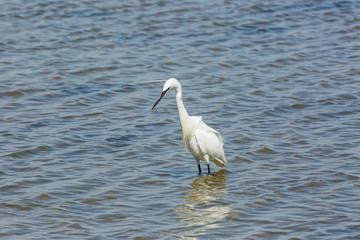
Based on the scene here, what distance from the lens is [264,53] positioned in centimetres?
1231

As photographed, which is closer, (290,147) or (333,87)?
(290,147)

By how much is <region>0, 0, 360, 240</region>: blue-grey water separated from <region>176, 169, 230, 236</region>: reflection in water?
0.9 inches

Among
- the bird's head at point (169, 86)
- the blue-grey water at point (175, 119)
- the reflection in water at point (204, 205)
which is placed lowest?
the reflection in water at point (204, 205)

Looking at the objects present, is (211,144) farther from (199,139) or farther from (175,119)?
(175,119)

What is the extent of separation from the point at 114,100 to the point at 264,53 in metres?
3.64

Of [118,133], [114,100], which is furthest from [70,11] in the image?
[118,133]

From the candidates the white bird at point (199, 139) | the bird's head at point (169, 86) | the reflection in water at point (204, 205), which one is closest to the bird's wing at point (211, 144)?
the white bird at point (199, 139)

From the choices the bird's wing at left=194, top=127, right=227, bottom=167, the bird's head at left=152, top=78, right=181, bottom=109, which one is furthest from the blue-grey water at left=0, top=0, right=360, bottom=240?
the bird's head at left=152, top=78, right=181, bottom=109

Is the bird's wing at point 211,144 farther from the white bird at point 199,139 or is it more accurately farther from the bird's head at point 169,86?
the bird's head at point 169,86

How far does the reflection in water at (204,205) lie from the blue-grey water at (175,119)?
2 cm

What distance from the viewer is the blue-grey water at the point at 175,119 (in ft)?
20.7

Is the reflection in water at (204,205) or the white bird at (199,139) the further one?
the white bird at (199,139)

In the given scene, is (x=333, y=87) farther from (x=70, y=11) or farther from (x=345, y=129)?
(x=70, y=11)

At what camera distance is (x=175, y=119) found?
943 centimetres
